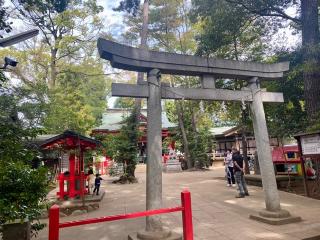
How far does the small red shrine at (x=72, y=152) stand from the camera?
35.0 ft

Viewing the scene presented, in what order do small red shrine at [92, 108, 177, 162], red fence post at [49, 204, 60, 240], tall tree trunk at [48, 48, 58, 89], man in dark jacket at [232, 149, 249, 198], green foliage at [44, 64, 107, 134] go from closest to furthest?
1. red fence post at [49, 204, 60, 240]
2. man in dark jacket at [232, 149, 249, 198]
3. green foliage at [44, 64, 107, 134]
4. tall tree trunk at [48, 48, 58, 89]
5. small red shrine at [92, 108, 177, 162]

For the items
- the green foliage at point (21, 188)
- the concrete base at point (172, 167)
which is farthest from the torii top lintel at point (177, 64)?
the concrete base at point (172, 167)

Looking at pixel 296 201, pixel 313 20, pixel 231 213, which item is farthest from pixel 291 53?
pixel 231 213

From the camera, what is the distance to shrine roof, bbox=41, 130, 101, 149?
10.7m

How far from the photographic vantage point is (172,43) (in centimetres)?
2520

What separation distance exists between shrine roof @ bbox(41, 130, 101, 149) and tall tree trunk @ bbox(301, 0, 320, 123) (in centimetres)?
841

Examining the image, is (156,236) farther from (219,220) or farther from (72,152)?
(72,152)

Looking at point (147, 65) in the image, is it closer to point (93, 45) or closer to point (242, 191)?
point (242, 191)

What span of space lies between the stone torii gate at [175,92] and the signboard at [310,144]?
1967 millimetres

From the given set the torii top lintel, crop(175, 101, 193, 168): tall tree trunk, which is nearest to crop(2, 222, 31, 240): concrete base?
the torii top lintel

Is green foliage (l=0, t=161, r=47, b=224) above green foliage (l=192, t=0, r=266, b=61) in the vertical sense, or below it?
below

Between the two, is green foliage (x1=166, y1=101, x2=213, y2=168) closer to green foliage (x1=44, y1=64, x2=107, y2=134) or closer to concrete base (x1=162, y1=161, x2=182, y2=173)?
concrete base (x1=162, y1=161, x2=182, y2=173)

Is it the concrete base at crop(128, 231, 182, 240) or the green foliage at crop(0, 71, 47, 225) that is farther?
the concrete base at crop(128, 231, 182, 240)

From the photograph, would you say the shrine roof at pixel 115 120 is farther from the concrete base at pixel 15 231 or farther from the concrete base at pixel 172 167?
the concrete base at pixel 15 231
